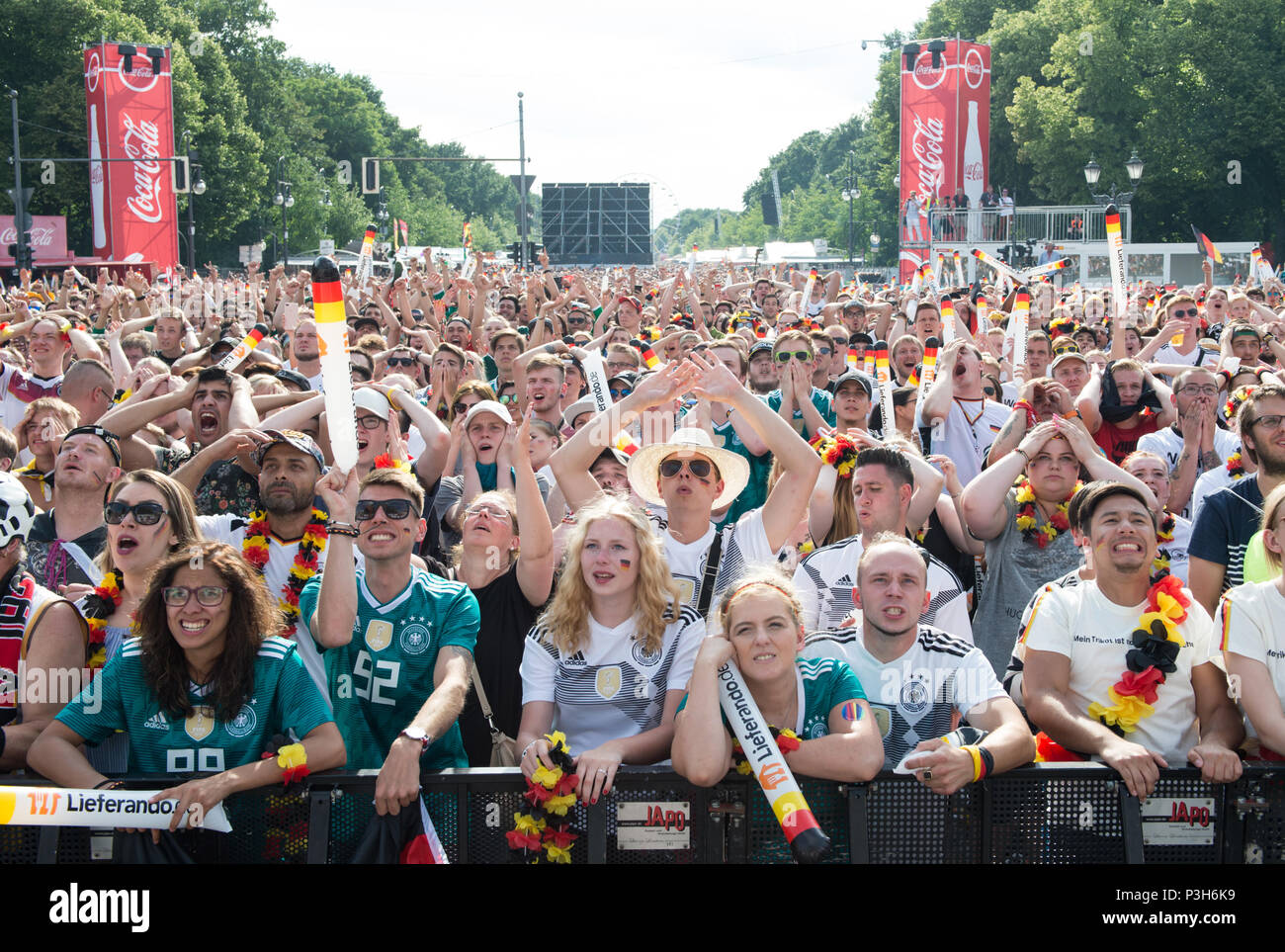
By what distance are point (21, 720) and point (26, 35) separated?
Result: 50.9m

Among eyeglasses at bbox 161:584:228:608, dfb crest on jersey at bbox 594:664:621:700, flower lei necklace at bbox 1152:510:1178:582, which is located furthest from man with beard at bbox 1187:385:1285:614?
eyeglasses at bbox 161:584:228:608

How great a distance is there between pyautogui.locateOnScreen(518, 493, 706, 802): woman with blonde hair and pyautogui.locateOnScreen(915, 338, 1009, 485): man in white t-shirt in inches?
135

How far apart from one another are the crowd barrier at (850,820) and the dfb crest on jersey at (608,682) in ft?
1.47

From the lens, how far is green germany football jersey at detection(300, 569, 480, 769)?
409 cm

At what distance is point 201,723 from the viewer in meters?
3.63

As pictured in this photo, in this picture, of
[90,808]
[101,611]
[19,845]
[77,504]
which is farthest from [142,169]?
[90,808]

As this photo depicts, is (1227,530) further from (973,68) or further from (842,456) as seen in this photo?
(973,68)

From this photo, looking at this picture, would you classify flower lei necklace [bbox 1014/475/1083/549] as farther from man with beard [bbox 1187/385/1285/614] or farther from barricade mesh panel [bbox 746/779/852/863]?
barricade mesh panel [bbox 746/779/852/863]

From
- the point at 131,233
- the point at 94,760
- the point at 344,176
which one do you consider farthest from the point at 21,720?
the point at 344,176

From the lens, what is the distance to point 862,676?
13.1 feet

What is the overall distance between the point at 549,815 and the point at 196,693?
1.09 m

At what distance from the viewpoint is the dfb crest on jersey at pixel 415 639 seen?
411 cm

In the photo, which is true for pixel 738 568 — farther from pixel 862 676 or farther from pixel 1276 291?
pixel 1276 291
